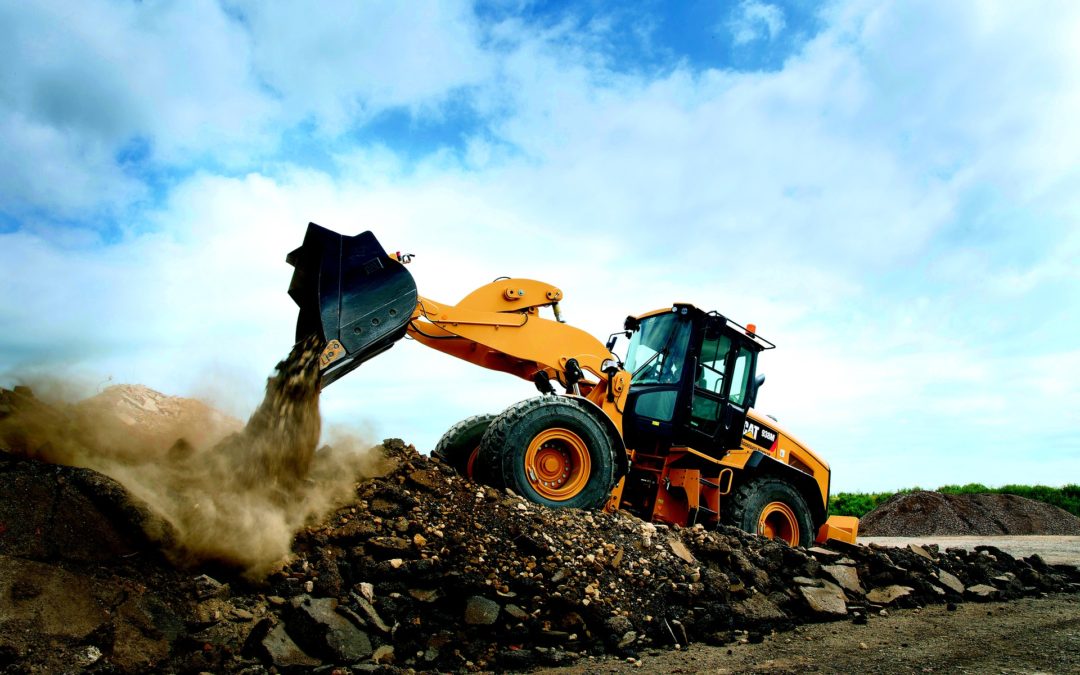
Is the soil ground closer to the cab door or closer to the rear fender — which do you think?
the rear fender

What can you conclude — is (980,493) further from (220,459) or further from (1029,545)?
(220,459)

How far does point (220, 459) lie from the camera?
6430mm

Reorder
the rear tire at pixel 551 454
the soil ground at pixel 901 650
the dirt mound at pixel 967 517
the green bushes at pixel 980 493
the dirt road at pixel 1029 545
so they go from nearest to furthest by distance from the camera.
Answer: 1. the soil ground at pixel 901 650
2. the rear tire at pixel 551 454
3. the dirt road at pixel 1029 545
4. the dirt mound at pixel 967 517
5. the green bushes at pixel 980 493

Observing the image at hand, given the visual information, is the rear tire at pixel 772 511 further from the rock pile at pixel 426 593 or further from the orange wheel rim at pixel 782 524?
the rock pile at pixel 426 593

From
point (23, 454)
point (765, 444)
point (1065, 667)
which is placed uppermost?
point (765, 444)

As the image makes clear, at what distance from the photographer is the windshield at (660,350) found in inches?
370

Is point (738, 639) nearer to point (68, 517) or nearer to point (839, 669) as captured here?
point (839, 669)

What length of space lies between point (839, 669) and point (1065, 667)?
5.73 ft

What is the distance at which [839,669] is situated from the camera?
5.48 metres

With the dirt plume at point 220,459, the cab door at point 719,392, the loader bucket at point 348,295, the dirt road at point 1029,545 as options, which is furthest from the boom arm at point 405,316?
the dirt road at point 1029,545

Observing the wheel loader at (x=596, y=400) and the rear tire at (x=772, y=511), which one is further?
the rear tire at (x=772, y=511)

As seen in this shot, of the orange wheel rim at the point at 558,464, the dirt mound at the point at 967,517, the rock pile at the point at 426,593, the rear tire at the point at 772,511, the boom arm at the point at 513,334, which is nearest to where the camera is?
the rock pile at the point at 426,593

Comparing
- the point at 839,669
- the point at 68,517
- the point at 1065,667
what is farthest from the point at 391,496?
the point at 1065,667

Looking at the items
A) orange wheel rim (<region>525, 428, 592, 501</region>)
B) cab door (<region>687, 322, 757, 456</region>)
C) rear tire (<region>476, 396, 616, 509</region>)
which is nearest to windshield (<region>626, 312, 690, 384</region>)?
cab door (<region>687, 322, 757, 456</region>)
